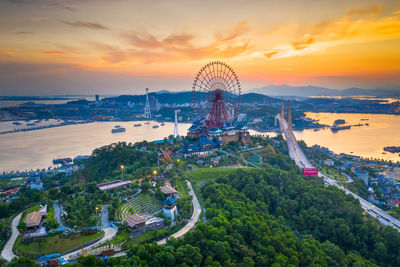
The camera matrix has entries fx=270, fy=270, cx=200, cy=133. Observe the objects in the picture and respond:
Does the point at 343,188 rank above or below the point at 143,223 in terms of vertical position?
below

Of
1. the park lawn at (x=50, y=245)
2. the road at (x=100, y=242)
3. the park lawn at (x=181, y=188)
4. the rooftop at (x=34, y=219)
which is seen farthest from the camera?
the park lawn at (x=181, y=188)

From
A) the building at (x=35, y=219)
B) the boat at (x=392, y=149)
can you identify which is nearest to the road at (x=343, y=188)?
the boat at (x=392, y=149)

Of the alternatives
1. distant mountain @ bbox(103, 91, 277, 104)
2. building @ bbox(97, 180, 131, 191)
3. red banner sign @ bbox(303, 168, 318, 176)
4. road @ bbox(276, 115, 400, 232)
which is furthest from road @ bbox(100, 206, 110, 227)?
distant mountain @ bbox(103, 91, 277, 104)

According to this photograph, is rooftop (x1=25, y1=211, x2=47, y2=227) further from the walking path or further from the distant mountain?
the distant mountain

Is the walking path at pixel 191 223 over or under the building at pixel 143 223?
under

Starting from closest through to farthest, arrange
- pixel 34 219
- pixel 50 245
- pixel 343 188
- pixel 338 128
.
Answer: pixel 50 245 → pixel 34 219 → pixel 343 188 → pixel 338 128

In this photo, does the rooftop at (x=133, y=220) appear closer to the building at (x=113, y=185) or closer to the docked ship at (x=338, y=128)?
the building at (x=113, y=185)

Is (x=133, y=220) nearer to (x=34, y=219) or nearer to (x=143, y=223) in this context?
(x=143, y=223)

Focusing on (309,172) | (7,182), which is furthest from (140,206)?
(7,182)
